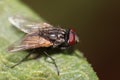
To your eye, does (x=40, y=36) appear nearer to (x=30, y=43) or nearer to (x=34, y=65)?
(x=30, y=43)

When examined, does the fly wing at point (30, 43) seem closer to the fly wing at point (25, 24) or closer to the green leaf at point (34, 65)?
the green leaf at point (34, 65)

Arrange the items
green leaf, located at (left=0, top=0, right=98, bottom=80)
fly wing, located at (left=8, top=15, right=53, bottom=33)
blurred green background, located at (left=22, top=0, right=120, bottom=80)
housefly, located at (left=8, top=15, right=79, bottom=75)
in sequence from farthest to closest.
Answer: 1. blurred green background, located at (left=22, top=0, right=120, bottom=80)
2. fly wing, located at (left=8, top=15, right=53, bottom=33)
3. housefly, located at (left=8, top=15, right=79, bottom=75)
4. green leaf, located at (left=0, top=0, right=98, bottom=80)

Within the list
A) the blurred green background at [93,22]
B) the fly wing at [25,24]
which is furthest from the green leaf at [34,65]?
the blurred green background at [93,22]

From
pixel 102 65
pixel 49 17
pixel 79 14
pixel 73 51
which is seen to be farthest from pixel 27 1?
pixel 73 51

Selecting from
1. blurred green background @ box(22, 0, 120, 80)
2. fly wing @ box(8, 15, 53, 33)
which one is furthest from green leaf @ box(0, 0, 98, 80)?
blurred green background @ box(22, 0, 120, 80)

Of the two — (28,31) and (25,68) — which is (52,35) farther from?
(25,68)

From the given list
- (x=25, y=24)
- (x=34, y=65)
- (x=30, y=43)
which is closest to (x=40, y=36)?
(x=30, y=43)

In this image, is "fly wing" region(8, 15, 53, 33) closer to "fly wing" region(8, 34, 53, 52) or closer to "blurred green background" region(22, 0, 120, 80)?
"fly wing" region(8, 34, 53, 52)
